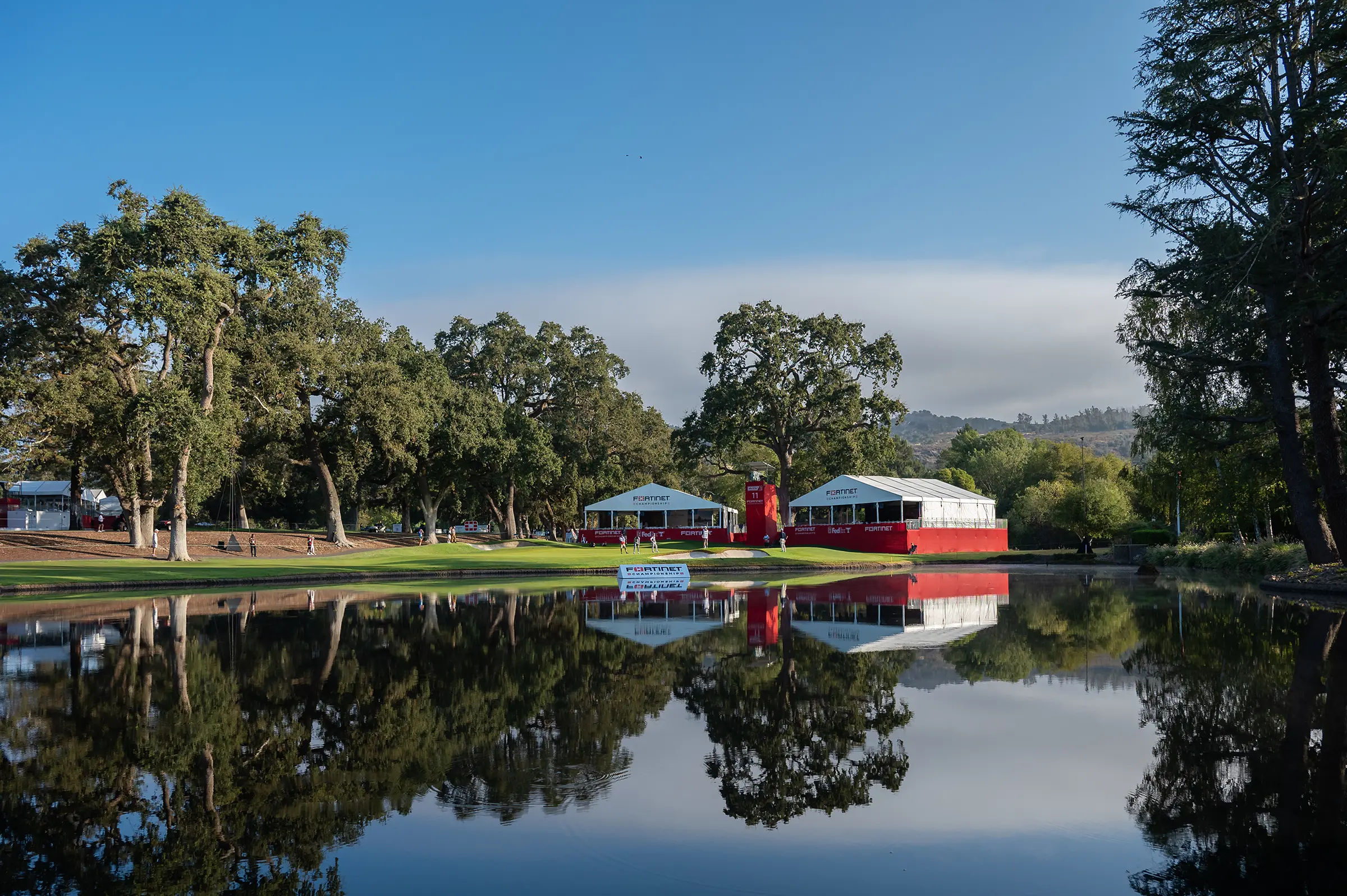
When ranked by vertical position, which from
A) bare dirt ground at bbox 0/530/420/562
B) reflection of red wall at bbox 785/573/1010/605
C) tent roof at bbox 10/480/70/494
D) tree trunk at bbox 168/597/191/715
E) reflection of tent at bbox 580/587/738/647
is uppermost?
tent roof at bbox 10/480/70/494

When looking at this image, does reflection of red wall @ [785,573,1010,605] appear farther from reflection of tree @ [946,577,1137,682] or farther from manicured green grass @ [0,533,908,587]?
manicured green grass @ [0,533,908,587]

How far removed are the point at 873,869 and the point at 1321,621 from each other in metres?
15.6

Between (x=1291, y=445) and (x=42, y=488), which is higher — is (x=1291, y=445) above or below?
below

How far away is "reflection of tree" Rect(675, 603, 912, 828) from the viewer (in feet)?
21.0

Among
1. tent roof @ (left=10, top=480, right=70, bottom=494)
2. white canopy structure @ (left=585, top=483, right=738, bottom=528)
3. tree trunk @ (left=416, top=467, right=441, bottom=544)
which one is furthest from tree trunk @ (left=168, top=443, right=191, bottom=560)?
tent roof @ (left=10, top=480, right=70, bottom=494)

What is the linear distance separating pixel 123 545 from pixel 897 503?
4122 cm

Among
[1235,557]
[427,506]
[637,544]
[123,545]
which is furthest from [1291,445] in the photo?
[427,506]

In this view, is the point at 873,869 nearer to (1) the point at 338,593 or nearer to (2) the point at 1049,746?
(2) the point at 1049,746

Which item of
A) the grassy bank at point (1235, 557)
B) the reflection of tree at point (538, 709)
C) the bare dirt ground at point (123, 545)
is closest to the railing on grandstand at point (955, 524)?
the grassy bank at point (1235, 557)

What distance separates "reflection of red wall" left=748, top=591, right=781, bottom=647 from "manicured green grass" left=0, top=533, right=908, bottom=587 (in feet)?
43.5

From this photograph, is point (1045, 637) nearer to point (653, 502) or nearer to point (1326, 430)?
point (1326, 430)

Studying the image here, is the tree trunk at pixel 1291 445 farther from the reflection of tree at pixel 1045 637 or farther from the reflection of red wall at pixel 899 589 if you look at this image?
the reflection of red wall at pixel 899 589

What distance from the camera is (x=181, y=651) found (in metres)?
13.3

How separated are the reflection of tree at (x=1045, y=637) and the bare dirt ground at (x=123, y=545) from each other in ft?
109
